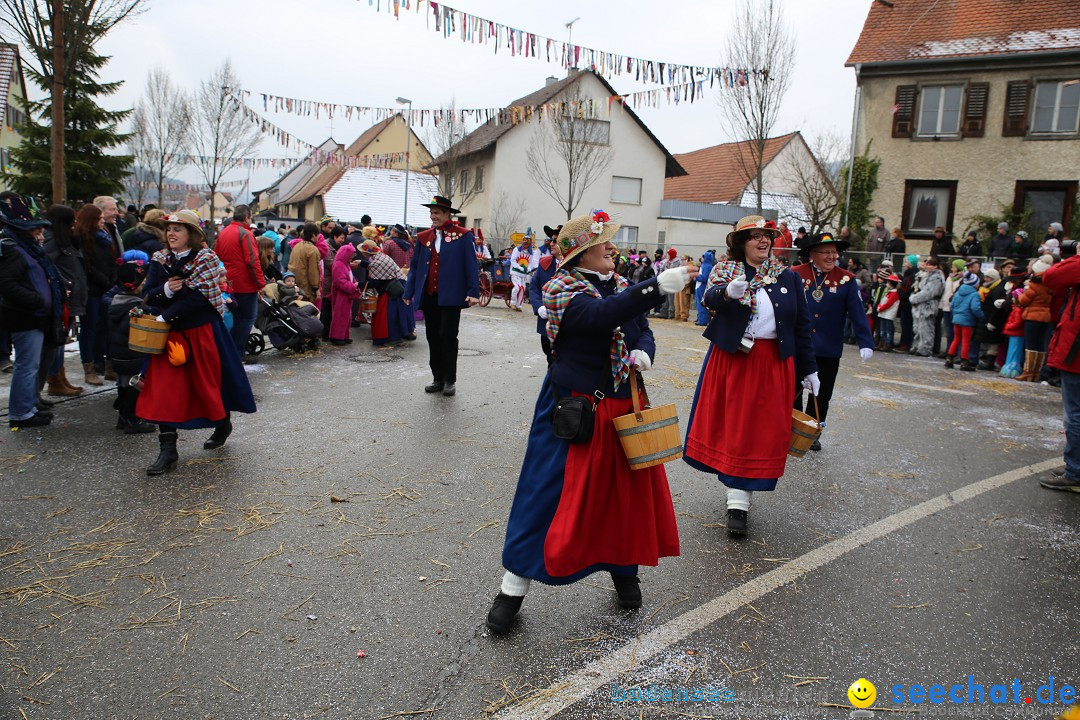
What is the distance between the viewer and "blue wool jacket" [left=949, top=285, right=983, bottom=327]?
13.2 meters

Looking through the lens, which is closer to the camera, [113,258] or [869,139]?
[113,258]

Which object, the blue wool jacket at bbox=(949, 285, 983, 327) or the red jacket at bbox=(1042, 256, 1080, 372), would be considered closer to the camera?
the red jacket at bbox=(1042, 256, 1080, 372)

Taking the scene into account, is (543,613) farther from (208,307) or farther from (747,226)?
(208,307)

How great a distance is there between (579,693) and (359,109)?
21.8 meters

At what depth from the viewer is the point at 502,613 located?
349 centimetres

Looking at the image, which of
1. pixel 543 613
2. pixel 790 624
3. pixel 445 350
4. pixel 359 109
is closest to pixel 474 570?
pixel 543 613

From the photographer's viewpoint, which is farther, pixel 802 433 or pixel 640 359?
pixel 802 433

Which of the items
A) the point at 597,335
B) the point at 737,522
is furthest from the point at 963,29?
the point at 597,335

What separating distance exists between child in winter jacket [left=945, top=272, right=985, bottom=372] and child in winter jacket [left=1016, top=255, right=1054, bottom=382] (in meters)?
1.08

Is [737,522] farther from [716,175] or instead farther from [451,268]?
[716,175]

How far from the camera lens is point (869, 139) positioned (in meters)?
24.4

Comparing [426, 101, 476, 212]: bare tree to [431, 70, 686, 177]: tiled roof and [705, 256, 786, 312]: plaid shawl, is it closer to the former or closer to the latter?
[431, 70, 686, 177]: tiled roof

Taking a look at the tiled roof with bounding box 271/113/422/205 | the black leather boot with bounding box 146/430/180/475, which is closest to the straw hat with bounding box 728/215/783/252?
the black leather boot with bounding box 146/430/180/475

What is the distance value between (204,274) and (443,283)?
318 cm
